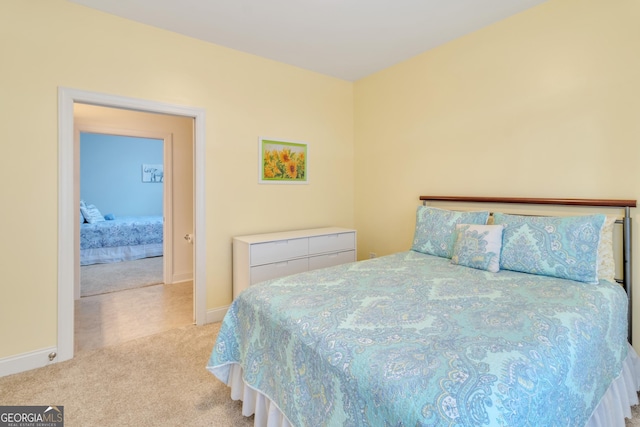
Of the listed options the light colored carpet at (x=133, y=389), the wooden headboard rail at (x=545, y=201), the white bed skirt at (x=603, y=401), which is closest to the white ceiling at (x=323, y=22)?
the wooden headboard rail at (x=545, y=201)

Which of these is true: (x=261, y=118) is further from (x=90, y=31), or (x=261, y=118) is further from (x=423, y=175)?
(x=423, y=175)

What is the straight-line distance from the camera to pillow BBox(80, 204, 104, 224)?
6223 millimetres

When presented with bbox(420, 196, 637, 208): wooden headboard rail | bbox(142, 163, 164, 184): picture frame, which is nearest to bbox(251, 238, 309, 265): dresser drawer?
bbox(420, 196, 637, 208): wooden headboard rail

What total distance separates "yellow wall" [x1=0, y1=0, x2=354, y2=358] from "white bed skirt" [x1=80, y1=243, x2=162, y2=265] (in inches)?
147

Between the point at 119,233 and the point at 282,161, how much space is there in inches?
165

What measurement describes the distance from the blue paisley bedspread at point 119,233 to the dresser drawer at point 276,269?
426cm

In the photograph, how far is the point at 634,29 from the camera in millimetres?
A: 2018

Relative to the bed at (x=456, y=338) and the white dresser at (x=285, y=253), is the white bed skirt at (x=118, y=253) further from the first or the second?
the bed at (x=456, y=338)

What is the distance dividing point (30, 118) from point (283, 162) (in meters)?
2.09

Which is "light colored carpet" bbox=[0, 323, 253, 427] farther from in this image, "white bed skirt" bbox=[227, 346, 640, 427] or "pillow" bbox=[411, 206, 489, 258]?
"pillow" bbox=[411, 206, 489, 258]

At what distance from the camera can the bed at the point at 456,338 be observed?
99 cm

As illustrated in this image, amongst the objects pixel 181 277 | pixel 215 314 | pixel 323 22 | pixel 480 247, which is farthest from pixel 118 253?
pixel 480 247

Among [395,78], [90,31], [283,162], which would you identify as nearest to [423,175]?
[395,78]

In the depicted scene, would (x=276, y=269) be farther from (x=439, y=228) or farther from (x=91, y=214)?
(x=91, y=214)
